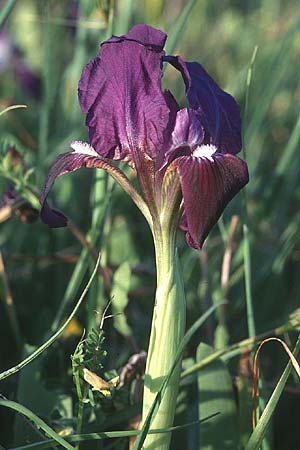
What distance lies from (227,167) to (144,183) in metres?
0.11

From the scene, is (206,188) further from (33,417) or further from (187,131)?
(33,417)

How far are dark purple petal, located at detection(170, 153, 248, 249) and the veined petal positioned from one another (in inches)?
3.4

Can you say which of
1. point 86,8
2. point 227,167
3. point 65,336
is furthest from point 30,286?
point 227,167

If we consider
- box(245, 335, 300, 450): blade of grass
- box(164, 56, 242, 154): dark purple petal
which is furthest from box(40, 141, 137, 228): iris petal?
box(245, 335, 300, 450): blade of grass

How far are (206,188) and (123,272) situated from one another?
36 cm

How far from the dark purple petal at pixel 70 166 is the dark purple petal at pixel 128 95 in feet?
0.05

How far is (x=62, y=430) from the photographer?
36.9 inches

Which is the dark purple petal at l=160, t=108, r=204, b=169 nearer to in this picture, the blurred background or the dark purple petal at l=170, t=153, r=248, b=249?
the dark purple petal at l=170, t=153, r=248, b=249

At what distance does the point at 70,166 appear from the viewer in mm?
845

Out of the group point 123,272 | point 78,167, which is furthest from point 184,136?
point 123,272

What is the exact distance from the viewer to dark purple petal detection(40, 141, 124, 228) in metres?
0.84

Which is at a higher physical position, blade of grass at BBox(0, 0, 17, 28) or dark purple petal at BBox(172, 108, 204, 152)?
blade of grass at BBox(0, 0, 17, 28)

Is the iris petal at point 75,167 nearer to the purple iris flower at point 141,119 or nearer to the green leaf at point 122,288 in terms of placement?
the purple iris flower at point 141,119

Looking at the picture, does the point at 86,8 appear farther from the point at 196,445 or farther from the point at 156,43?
the point at 196,445
